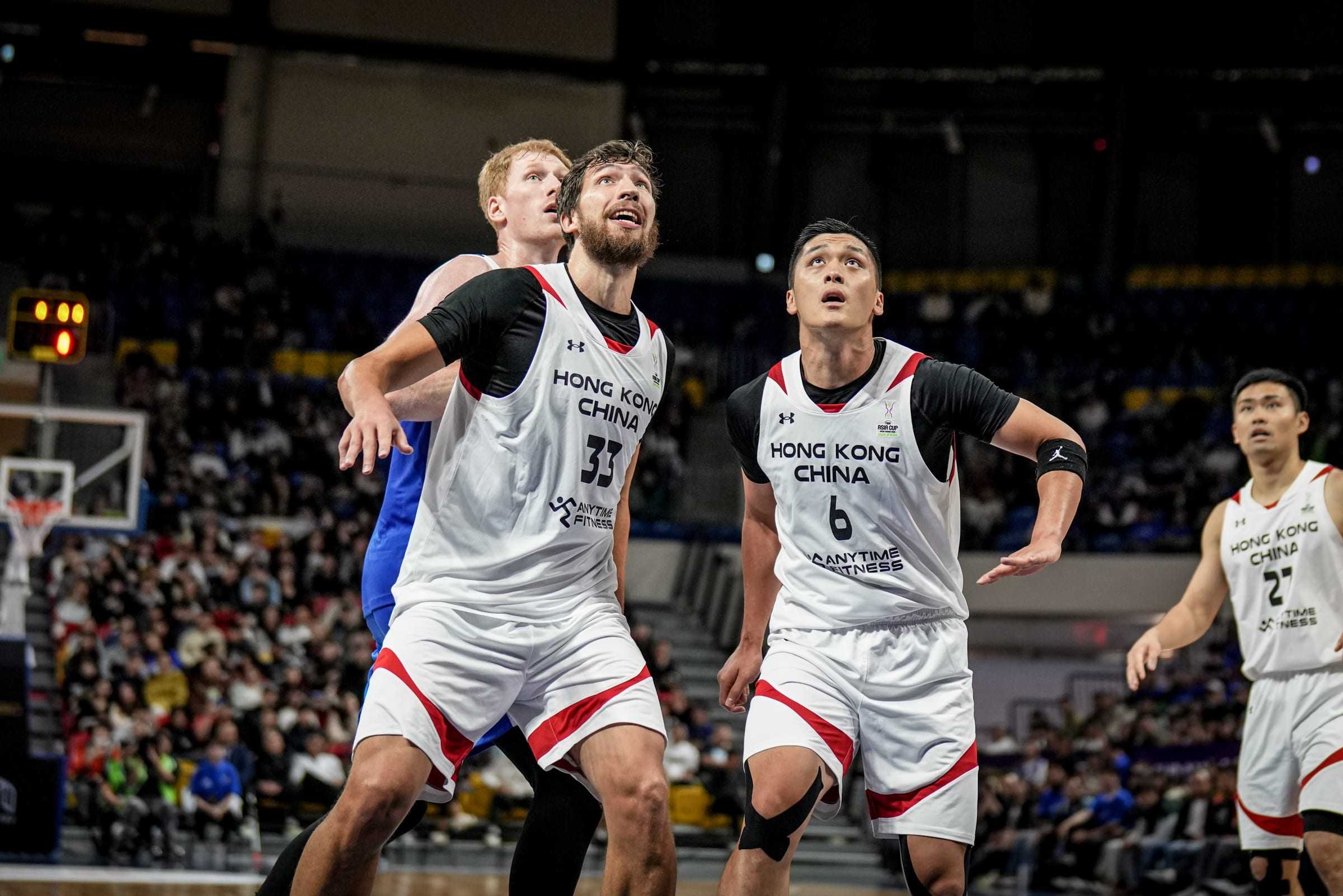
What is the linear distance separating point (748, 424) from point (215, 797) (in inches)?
361

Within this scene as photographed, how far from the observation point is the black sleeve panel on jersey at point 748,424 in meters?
5.30

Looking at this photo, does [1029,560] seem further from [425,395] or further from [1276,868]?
[1276,868]

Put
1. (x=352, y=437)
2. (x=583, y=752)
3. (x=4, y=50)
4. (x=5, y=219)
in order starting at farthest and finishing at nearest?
1. (x=4, y=50)
2. (x=5, y=219)
3. (x=583, y=752)
4. (x=352, y=437)

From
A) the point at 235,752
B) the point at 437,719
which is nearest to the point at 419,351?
the point at 437,719

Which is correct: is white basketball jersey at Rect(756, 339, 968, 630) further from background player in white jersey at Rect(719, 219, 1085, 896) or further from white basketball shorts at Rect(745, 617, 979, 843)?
white basketball shorts at Rect(745, 617, 979, 843)

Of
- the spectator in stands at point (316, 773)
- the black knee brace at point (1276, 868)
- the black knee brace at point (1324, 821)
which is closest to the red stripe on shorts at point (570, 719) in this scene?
the black knee brace at point (1324, 821)

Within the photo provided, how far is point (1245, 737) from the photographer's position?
22.4 ft

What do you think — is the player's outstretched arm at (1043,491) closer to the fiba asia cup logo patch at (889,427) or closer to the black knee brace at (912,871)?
the fiba asia cup logo patch at (889,427)

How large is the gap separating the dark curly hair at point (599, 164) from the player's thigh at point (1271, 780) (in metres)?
3.84

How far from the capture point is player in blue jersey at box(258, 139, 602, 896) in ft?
15.5

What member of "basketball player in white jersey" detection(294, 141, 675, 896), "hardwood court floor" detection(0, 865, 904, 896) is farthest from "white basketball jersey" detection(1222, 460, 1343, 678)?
"hardwood court floor" detection(0, 865, 904, 896)

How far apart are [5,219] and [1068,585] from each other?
17.6 meters

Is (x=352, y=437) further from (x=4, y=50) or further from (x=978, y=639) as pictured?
(x=4, y=50)

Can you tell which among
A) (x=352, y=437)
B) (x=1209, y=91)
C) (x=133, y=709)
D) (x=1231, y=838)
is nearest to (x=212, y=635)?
(x=133, y=709)
